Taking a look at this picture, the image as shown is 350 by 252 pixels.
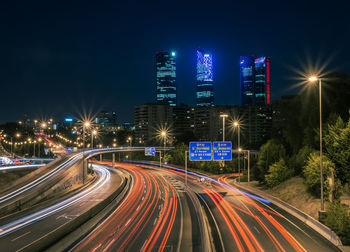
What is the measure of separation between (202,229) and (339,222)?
34.3 feet

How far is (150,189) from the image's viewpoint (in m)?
42.9

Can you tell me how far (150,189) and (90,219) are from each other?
19801 millimetres

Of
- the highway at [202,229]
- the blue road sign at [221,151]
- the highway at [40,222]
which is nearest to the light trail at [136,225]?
the highway at [202,229]

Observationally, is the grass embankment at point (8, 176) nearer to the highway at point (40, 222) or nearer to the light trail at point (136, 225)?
the highway at point (40, 222)

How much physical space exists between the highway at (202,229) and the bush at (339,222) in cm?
110

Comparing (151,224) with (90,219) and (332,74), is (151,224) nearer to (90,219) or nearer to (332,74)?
(90,219)

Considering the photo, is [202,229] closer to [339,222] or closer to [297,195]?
[339,222]

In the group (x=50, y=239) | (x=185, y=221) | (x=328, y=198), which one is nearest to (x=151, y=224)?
(x=185, y=221)

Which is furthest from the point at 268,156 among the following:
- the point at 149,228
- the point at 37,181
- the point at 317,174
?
the point at 37,181

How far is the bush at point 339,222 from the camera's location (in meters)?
18.5

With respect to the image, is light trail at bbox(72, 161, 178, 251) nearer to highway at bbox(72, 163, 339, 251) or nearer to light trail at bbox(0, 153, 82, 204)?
highway at bbox(72, 163, 339, 251)

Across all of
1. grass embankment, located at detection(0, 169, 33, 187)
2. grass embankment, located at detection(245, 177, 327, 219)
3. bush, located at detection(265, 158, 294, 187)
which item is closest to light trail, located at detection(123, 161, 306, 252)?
grass embankment, located at detection(245, 177, 327, 219)

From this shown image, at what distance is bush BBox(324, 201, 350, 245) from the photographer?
18.5 metres

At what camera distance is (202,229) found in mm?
21062
